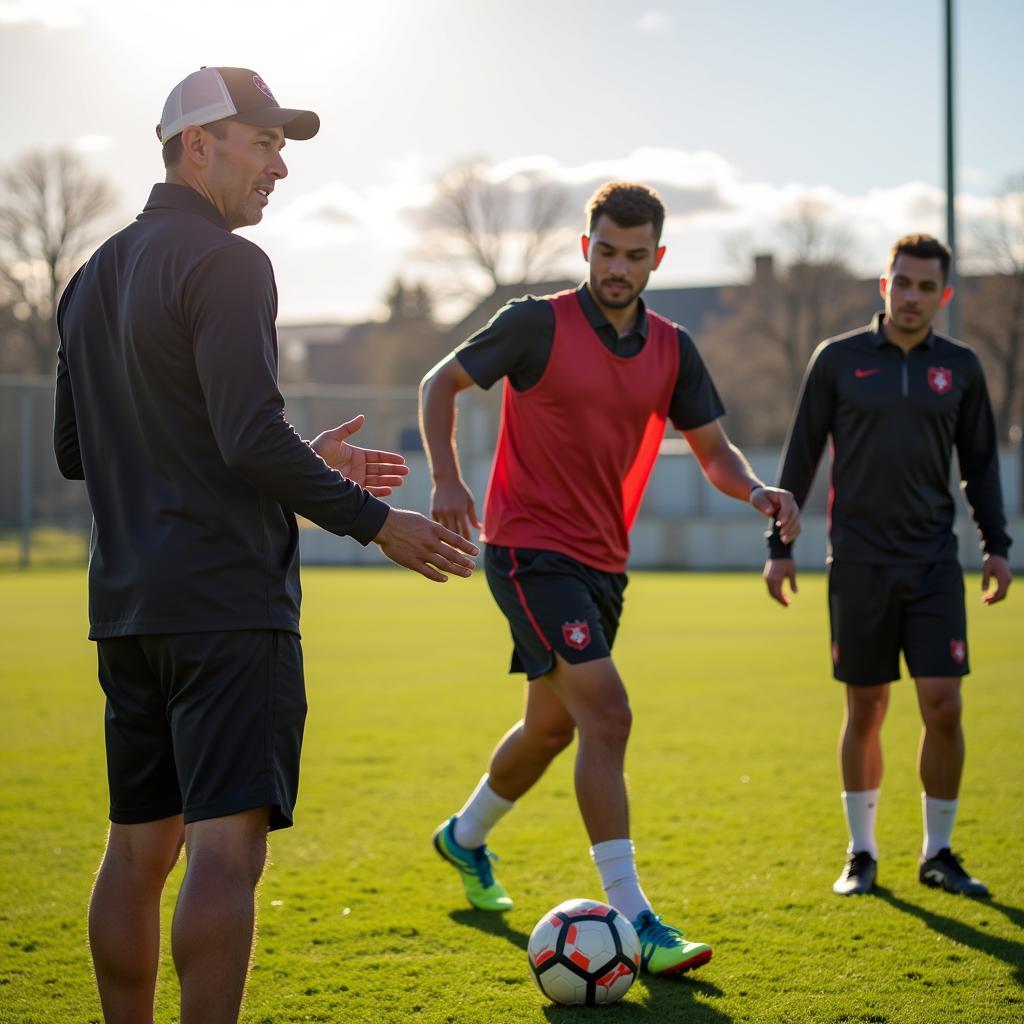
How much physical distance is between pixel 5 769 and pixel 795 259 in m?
51.2

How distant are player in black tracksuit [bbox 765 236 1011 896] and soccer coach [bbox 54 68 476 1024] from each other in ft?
9.53

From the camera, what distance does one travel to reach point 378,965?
451 cm

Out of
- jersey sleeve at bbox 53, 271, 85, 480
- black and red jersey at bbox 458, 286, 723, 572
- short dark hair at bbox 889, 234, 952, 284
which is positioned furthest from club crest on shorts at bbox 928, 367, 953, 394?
jersey sleeve at bbox 53, 271, 85, 480

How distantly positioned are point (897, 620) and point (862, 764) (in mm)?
603

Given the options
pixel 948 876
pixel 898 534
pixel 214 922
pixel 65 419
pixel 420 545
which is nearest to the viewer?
pixel 214 922

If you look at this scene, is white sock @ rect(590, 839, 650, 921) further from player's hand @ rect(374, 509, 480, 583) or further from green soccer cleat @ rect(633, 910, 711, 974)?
player's hand @ rect(374, 509, 480, 583)

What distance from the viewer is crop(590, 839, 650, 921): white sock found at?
4488 mm

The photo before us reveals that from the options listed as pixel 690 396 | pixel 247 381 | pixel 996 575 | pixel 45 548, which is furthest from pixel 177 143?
pixel 45 548

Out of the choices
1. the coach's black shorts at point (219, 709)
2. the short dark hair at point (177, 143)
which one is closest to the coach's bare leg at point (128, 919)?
the coach's black shorts at point (219, 709)

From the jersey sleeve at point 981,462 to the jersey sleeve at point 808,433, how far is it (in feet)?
1.84

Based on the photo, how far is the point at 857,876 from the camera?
5.44 m

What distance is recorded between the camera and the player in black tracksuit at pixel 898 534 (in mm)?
5613

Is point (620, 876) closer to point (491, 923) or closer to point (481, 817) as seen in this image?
point (491, 923)

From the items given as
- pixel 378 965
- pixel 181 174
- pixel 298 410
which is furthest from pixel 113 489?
pixel 298 410
